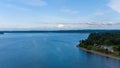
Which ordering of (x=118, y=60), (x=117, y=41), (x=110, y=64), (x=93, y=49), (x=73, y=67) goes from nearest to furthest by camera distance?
(x=73, y=67) → (x=110, y=64) → (x=118, y=60) → (x=93, y=49) → (x=117, y=41)

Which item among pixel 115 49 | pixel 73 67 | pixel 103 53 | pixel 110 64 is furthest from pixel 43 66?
pixel 115 49

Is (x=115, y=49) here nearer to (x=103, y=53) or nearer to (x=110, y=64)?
(x=103, y=53)

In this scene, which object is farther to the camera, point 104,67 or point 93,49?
point 93,49

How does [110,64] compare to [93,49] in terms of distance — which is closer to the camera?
[110,64]

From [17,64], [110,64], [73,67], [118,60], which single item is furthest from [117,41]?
[17,64]

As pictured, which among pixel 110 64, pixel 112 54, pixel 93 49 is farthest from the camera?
pixel 93 49

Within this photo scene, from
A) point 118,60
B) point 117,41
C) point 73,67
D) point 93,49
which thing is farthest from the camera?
point 117,41

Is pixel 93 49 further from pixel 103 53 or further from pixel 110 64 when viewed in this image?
pixel 110 64

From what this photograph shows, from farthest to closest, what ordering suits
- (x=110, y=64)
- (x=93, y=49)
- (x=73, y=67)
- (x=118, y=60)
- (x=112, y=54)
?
1. (x=93, y=49)
2. (x=112, y=54)
3. (x=118, y=60)
4. (x=110, y=64)
5. (x=73, y=67)
